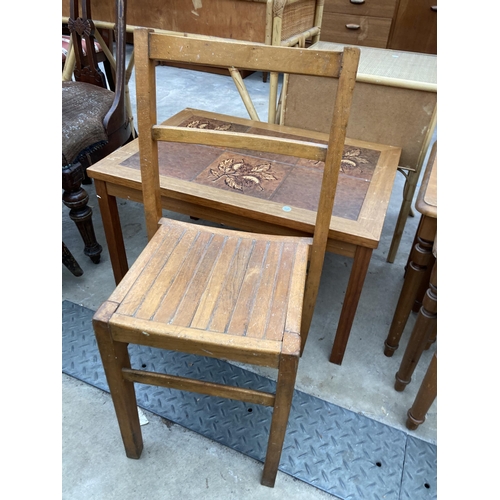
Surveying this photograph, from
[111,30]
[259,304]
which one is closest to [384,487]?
[259,304]

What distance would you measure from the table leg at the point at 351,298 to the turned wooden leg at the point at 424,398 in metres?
0.27

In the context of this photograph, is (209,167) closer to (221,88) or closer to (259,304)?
(259,304)

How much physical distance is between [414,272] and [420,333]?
0.18 metres

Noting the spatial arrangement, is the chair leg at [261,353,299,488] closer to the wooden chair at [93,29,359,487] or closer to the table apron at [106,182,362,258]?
the wooden chair at [93,29,359,487]

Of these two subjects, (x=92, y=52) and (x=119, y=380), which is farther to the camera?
(x=92, y=52)

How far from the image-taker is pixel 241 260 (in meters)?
1.04

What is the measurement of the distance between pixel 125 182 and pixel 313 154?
63 centimetres

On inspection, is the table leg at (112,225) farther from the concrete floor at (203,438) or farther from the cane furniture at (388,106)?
the cane furniture at (388,106)

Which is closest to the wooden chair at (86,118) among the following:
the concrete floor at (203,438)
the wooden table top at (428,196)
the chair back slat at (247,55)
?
the concrete floor at (203,438)

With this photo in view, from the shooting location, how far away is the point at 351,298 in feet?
3.97

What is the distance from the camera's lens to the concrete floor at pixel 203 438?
1.08m

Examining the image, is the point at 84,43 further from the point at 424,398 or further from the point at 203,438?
the point at 424,398

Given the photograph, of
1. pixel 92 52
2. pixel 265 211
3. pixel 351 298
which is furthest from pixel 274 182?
pixel 92 52

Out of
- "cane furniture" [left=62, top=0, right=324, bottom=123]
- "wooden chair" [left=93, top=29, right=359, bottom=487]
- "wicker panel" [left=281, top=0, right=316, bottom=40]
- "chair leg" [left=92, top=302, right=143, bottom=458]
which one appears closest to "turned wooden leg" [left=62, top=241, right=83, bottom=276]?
"wooden chair" [left=93, top=29, right=359, bottom=487]
